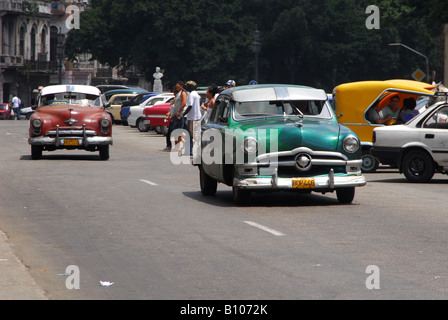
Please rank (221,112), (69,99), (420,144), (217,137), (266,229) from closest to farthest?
(266,229) < (217,137) < (221,112) < (420,144) < (69,99)

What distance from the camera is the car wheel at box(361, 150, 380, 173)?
22547 millimetres

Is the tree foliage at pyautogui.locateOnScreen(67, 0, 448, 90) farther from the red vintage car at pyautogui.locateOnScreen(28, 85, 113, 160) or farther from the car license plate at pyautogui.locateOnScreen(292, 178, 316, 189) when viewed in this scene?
the car license plate at pyautogui.locateOnScreen(292, 178, 316, 189)

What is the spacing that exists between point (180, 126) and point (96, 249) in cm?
1707

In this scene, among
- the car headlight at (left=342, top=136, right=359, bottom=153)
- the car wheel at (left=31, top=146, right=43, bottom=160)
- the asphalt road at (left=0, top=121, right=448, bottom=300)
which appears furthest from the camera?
the car wheel at (left=31, top=146, right=43, bottom=160)

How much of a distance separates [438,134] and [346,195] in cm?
514

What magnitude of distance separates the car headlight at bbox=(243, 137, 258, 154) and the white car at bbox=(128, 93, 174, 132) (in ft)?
92.4

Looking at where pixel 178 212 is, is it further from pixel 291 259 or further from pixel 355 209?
pixel 291 259

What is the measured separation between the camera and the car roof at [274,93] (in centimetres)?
1543

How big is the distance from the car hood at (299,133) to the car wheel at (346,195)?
813 millimetres

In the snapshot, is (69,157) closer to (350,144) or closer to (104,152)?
(104,152)

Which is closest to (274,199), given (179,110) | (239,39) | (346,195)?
(346,195)

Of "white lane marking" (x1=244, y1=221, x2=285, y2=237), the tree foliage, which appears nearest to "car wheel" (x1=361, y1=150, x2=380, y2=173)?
"white lane marking" (x1=244, y1=221, x2=285, y2=237)

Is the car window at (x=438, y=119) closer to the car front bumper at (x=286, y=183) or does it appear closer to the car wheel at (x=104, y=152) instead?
the car front bumper at (x=286, y=183)

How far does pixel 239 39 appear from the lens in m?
75.2
